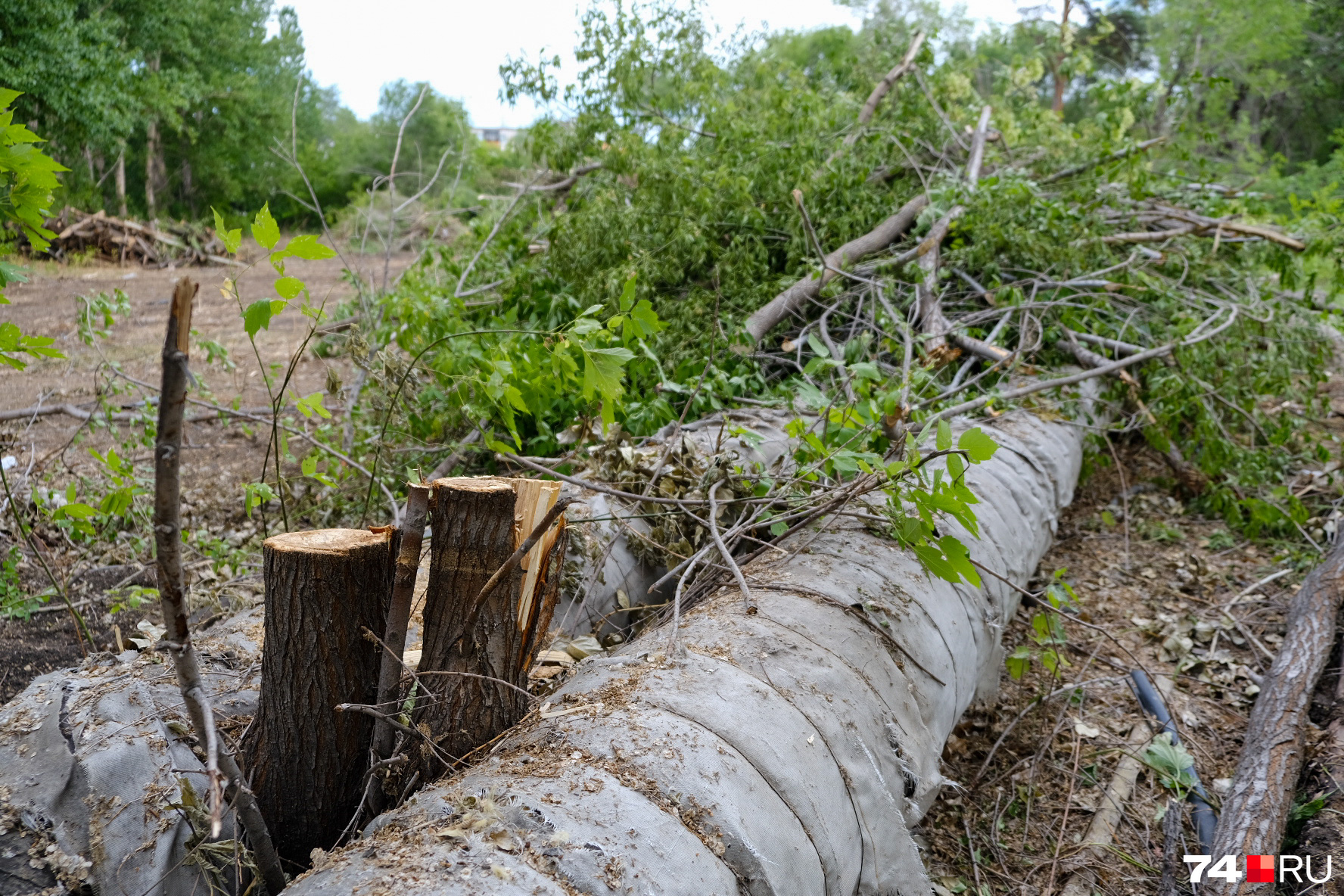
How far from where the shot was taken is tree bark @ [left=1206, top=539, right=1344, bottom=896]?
2.13m

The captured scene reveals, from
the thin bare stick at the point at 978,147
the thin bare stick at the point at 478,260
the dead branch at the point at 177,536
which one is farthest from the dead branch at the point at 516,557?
the thin bare stick at the point at 978,147

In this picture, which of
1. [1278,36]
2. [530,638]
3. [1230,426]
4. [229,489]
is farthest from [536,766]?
[1278,36]

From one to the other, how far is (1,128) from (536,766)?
166cm

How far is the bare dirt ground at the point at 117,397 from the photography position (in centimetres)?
322

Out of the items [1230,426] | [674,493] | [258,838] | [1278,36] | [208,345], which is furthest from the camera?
[1278,36]

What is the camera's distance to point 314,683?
65.5 inches

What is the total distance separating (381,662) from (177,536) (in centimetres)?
66

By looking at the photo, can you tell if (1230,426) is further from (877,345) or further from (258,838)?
(258,838)

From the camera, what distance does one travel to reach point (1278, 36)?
2102 centimetres

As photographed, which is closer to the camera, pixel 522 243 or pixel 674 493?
pixel 674 493

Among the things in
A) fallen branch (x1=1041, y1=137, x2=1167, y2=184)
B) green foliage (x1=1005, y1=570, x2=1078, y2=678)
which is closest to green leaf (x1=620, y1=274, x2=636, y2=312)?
green foliage (x1=1005, y1=570, x2=1078, y2=678)

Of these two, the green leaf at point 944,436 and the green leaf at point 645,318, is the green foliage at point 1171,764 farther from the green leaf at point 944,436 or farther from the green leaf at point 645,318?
the green leaf at point 645,318

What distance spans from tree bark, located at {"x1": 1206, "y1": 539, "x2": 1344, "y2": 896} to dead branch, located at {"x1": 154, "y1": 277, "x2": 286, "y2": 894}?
85.8 inches

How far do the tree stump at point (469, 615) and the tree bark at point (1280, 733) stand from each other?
69.9 inches
